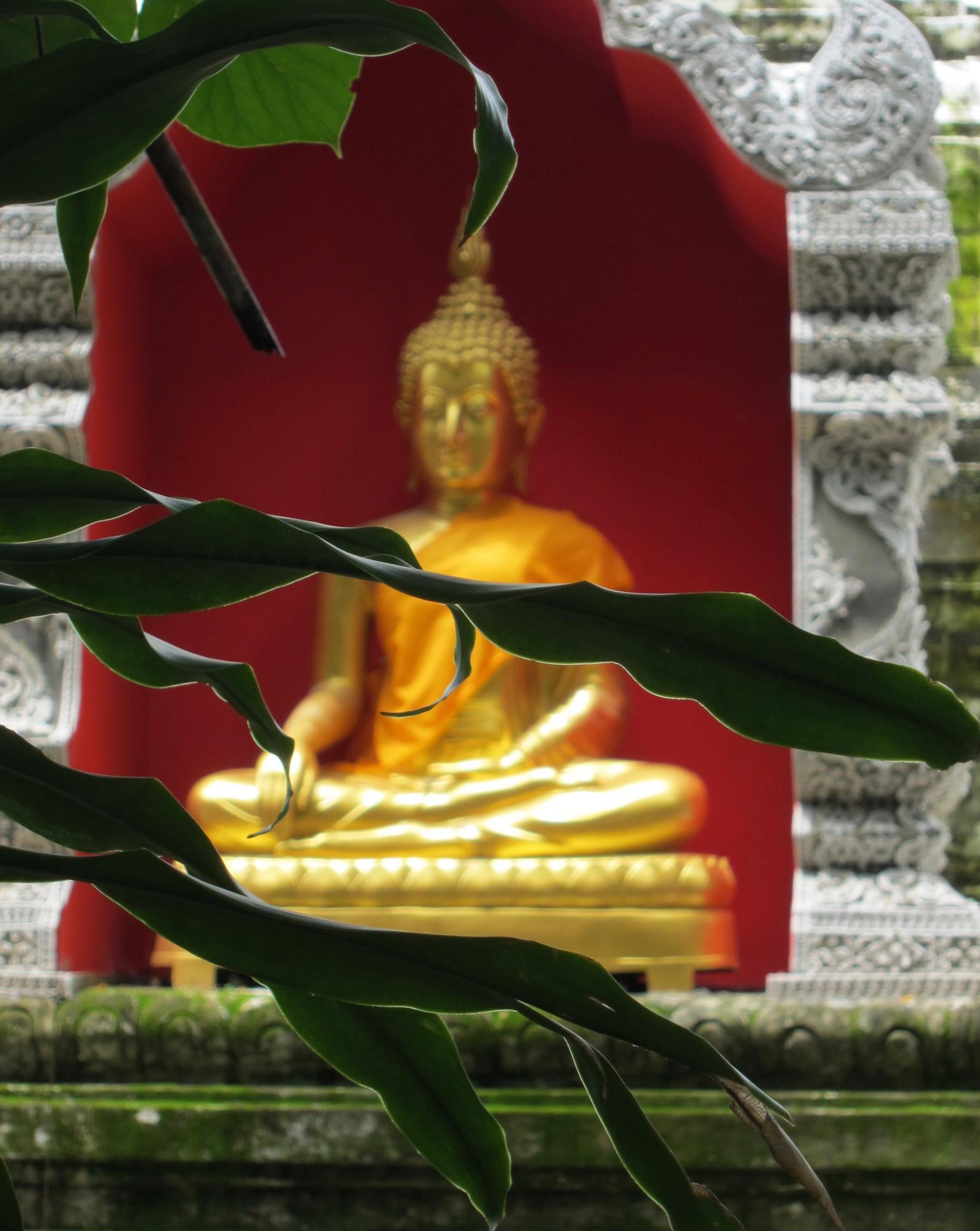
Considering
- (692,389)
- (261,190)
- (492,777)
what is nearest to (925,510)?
(692,389)

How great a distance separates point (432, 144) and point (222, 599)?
→ 2.81 metres

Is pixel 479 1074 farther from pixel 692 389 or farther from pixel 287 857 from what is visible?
pixel 692 389

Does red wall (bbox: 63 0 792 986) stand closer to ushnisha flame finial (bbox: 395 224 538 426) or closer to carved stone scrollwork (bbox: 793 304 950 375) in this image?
ushnisha flame finial (bbox: 395 224 538 426)

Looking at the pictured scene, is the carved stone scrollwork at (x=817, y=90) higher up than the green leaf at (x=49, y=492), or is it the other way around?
the carved stone scrollwork at (x=817, y=90)

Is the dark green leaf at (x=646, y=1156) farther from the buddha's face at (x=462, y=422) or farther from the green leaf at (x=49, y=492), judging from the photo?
the buddha's face at (x=462, y=422)

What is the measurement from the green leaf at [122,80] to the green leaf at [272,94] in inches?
7.5

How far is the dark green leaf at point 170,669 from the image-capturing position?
0.53 metres

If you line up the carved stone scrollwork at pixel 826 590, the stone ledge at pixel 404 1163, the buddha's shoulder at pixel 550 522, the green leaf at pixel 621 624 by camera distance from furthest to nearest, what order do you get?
the buddha's shoulder at pixel 550 522, the carved stone scrollwork at pixel 826 590, the stone ledge at pixel 404 1163, the green leaf at pixel 621 624

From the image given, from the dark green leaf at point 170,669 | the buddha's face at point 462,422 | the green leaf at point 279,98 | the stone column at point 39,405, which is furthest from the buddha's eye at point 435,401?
the dark green leaf at point 170,669

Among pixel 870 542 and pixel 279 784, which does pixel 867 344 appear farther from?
pixel 279 784

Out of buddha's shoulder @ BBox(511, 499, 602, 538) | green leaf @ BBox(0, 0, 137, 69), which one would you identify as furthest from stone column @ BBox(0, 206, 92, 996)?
green leaf @ BBox(0, 0, 137, 69)

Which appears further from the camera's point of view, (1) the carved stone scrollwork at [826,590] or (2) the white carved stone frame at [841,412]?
(1) the carved stone scrollwork at [826,590]

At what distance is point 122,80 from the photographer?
426 millimetres

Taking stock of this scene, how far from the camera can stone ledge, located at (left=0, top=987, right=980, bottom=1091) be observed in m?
1.96
